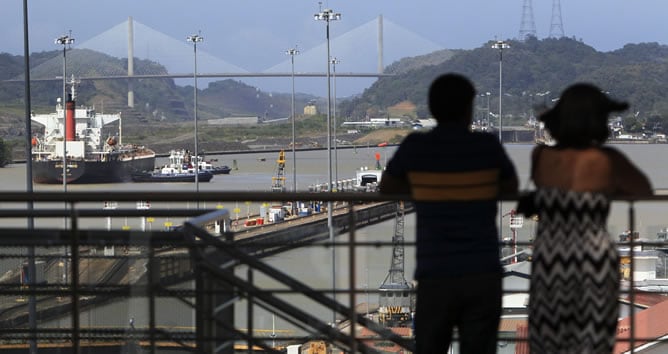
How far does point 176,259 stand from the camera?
12.7 ft

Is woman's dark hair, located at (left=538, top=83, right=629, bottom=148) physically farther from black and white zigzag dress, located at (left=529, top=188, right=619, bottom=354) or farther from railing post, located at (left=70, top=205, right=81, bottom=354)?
railing post, located at (left=70, top=205, right=81, bottom=354)

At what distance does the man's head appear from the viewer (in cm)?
302

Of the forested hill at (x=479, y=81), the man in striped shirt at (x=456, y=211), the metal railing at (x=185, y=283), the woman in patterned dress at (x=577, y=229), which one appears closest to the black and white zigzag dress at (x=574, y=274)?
the woman in patterned dress at (x=577, y=229)

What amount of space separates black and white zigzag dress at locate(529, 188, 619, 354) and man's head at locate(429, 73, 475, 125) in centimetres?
27

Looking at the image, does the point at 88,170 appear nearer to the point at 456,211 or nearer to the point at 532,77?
the point at 532,77

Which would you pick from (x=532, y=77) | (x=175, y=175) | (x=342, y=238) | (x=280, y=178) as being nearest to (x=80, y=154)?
(x=175, y=175)

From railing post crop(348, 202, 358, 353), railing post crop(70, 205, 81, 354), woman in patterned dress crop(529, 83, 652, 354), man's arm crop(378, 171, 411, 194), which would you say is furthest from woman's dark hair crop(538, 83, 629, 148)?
railing post crop(70, 205, 81, 354)

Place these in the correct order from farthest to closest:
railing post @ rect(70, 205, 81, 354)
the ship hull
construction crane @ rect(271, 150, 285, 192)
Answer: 1. the ship hull
2. construction crane @ rect(271, 150, 285, 192)
3. railing post @ rect(70, 205, 81, 354)

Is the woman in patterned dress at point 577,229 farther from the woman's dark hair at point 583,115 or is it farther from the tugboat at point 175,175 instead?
the tugboat at point 175,175

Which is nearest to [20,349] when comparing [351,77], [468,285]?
[468,285]

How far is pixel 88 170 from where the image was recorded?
70.2 meters

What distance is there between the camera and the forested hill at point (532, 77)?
10962 centimetres

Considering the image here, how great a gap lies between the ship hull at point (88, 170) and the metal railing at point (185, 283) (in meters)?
61.4

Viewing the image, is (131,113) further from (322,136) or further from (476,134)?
(476,134)
